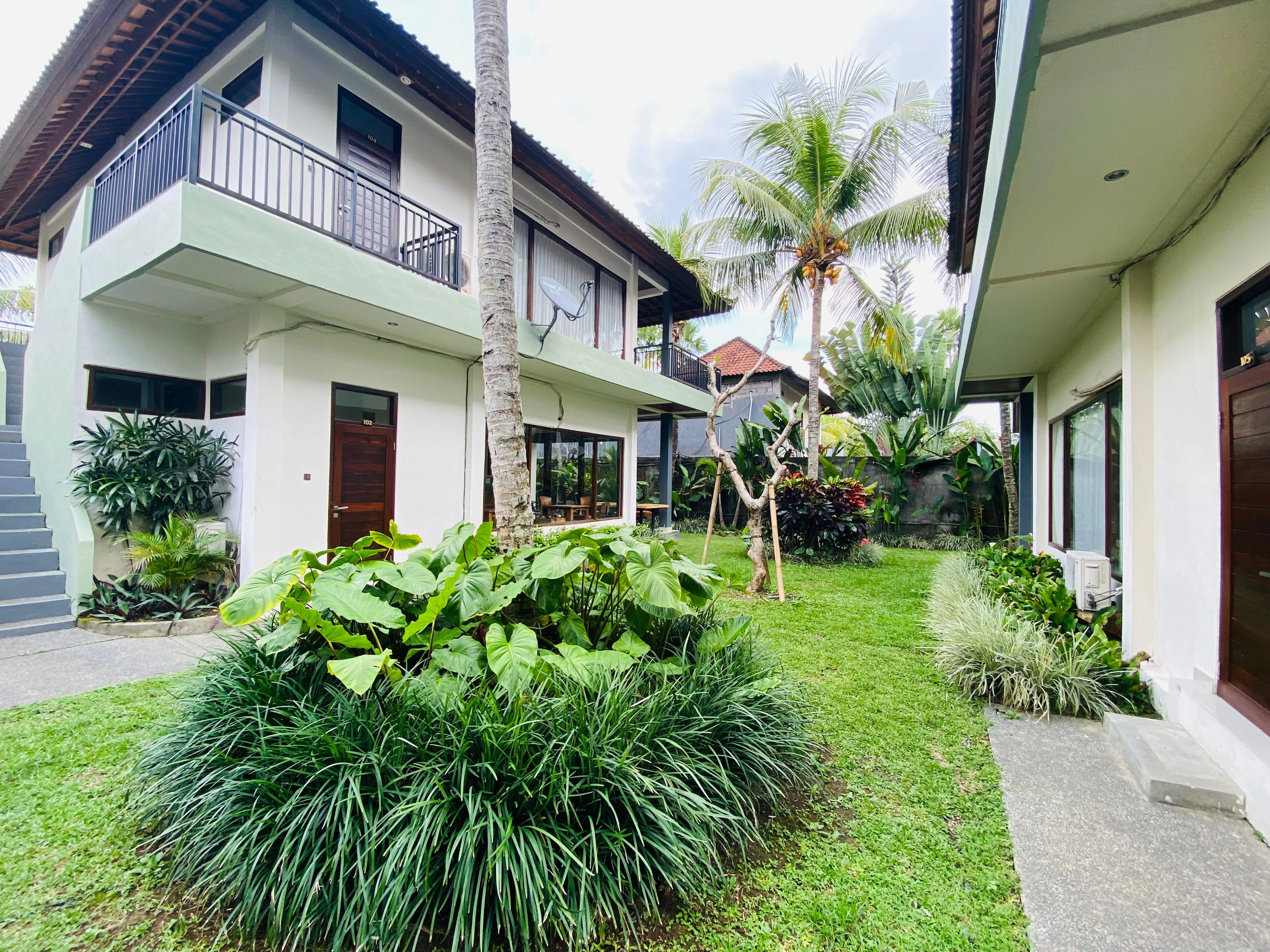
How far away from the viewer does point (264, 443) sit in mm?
6039

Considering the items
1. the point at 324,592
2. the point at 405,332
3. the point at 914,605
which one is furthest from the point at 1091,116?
the point at 405,332

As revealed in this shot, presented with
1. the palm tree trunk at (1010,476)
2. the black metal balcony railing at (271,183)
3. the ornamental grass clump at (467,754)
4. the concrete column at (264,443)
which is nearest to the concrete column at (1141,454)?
the ornamental grass clump at (467,754)

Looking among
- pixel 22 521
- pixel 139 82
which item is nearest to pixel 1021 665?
pixel 22 521

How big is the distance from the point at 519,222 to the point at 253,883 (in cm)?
969

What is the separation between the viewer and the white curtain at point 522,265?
9.48m

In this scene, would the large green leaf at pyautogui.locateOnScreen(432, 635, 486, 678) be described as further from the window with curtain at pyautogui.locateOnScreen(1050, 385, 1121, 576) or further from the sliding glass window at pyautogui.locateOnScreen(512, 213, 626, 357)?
the sliding glass window at pyautogui.locateOnScreen(512, 213, 626, 357)

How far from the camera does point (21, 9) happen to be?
668 centimetres

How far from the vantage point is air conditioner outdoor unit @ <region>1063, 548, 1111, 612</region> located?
4672 mm

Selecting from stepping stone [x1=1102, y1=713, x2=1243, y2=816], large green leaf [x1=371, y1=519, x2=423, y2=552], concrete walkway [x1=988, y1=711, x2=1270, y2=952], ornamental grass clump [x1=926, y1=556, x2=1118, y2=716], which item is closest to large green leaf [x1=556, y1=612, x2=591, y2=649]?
large green leaf [x1=371, y1=519, x2=423, y2=552]

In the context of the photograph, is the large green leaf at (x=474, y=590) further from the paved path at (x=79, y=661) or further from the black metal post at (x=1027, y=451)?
the black metal post at (x=1027, y=451)

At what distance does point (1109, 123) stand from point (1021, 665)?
347 centimetres

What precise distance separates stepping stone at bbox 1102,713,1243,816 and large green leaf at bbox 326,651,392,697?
3.79m

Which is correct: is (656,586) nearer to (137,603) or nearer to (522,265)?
(137,603)

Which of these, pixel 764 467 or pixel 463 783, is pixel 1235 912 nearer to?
pixel 463 783
